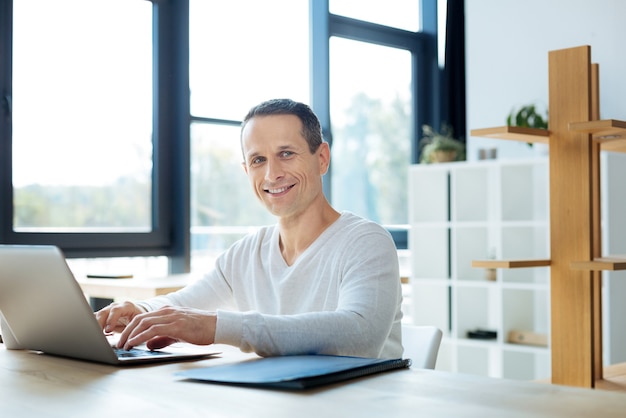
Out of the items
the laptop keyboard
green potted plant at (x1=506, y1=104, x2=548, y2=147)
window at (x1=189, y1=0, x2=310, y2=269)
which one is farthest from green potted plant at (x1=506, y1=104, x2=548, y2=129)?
the laptop keyboard

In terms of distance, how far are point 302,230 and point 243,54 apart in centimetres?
307

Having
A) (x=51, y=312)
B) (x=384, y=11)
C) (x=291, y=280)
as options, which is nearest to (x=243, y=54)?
(x=384, y=11)

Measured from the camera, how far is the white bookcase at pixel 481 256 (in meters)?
4.58

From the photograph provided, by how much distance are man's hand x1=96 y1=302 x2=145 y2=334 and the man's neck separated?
390 mm

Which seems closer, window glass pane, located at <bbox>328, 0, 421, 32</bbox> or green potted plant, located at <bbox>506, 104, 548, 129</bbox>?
green potted plant, located at <bbox>506, 104, 548, 129</bbox>

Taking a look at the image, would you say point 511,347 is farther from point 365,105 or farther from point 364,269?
point 364,269

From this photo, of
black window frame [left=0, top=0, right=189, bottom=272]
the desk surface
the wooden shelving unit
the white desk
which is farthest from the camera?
black window frame [left=0, top=0, right=189, bottom=272]

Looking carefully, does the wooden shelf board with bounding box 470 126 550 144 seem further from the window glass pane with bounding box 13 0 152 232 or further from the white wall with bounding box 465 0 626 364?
the window glass pane with bounding box 13 0 152 232

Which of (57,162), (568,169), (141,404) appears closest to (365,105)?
(57,162)

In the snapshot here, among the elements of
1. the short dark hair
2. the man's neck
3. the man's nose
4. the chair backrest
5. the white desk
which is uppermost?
the short dark hair

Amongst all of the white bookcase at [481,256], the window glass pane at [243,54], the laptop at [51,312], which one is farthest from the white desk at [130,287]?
the laptop at [51,312]

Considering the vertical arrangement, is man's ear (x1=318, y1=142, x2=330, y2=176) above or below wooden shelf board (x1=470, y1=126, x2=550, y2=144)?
below

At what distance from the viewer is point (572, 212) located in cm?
273

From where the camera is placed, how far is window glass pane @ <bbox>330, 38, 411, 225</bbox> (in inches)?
209
